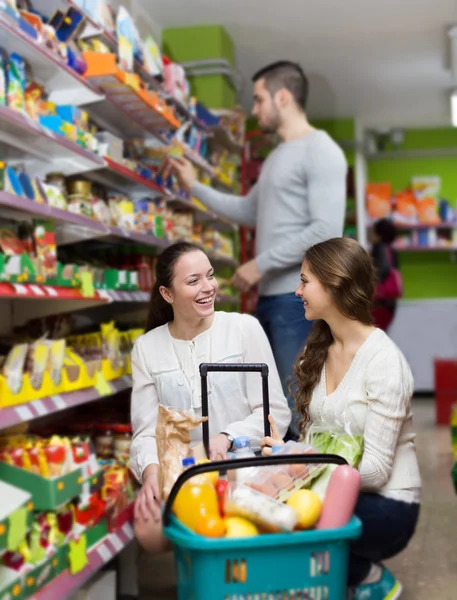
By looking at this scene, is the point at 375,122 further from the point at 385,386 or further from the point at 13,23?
the point at 385,386

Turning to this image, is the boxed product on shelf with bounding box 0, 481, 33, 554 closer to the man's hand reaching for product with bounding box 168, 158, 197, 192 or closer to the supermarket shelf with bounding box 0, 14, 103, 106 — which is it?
the supermarket shelf with bounding box 0, 14, 103, 106

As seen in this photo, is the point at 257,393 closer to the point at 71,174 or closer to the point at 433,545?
the point at 71,174

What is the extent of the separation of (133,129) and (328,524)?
2886mm

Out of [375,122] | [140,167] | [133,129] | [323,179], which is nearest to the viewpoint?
[323,179]

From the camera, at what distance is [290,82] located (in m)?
3.08

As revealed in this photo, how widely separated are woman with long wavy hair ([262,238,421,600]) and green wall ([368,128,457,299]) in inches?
345

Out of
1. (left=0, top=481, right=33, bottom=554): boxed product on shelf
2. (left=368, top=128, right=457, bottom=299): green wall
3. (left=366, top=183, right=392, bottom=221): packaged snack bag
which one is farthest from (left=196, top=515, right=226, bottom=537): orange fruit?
(left=368, top=128, right=457, bottom=299): green wall

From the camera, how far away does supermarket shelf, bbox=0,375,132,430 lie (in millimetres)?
2014

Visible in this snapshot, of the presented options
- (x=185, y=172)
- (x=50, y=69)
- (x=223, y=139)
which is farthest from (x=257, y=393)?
(x=223, y=139)

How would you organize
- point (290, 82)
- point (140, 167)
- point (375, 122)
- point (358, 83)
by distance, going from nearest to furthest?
1. point (290, 82)
2. point (140, 167)
3. point (358, 83)
4. point (375, 122)

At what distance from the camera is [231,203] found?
3.14m

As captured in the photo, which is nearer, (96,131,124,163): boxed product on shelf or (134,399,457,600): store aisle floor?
(134,399,457,600): store aisle floor

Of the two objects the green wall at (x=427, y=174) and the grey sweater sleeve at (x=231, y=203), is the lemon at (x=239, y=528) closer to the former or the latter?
the grey sweater sleeve at (x=231, y=203)

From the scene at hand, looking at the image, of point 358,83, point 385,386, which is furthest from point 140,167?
point 358,83
